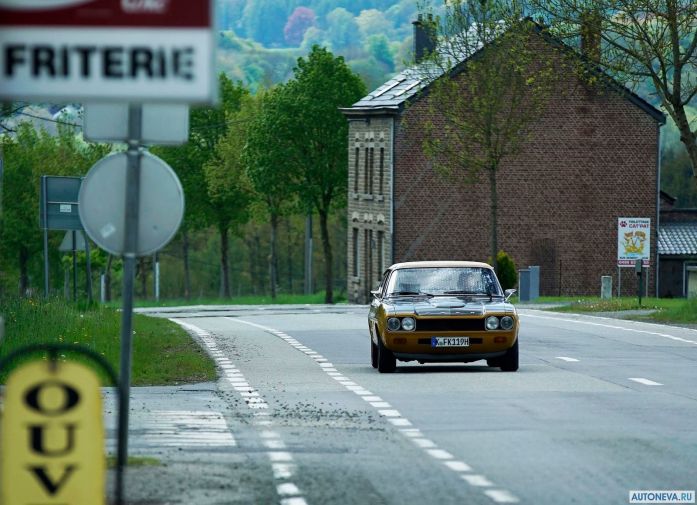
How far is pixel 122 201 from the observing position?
12352 mm

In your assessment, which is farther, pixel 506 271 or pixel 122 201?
pixel 506 271

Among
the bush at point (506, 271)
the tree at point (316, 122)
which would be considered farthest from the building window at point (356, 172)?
the bush at point (506, 271)

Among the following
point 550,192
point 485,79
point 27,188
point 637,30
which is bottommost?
point 550,192

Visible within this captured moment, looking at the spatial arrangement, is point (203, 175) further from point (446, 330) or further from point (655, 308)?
point (446, 330)

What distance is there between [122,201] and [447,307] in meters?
11.4

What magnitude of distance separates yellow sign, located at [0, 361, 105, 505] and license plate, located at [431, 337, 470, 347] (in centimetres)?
1470

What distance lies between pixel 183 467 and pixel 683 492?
3419 millimetres

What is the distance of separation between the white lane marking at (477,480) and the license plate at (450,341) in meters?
10.8

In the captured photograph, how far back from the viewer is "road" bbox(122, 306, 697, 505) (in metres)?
11.9

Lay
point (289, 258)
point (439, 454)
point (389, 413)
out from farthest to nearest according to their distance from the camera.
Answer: point (289, 258) < point (389, 413) < point (439, 454)

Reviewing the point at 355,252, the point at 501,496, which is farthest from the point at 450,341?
the point at 355,252

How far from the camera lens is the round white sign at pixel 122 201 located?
1228cm

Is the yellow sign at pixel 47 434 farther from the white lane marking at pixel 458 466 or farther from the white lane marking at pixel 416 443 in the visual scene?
the white lane marking at pixel 458 466

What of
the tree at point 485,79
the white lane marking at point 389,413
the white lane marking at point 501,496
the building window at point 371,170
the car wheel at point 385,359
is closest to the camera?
the white lane marking at point 501,496
